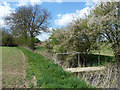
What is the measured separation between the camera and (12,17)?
2797 centimetres

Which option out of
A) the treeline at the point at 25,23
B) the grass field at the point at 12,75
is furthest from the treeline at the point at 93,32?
the treeline at the point at 25,23

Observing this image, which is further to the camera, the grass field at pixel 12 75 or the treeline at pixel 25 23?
the treeline at pixel 25 23

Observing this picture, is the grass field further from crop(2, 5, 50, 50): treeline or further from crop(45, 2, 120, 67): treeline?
crop(2, 5, 50, 50): treeline

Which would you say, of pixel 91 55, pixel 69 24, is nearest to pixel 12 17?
pixel 69 24

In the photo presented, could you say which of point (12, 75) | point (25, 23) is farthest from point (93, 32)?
point (25, 23)

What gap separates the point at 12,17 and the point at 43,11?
7.71 m

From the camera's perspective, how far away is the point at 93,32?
689cm

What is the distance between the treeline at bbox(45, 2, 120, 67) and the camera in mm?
6339

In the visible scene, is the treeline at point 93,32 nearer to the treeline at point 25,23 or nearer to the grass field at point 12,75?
the grass field at point 12,75

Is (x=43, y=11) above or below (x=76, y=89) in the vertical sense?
above

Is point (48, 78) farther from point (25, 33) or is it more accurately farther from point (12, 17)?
point (12, 17)

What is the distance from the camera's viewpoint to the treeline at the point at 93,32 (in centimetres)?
634

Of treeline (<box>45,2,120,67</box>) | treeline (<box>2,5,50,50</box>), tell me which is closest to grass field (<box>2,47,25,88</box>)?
treeline (<box>45,2,120,67</box>)

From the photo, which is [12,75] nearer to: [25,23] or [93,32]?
[93,32]
